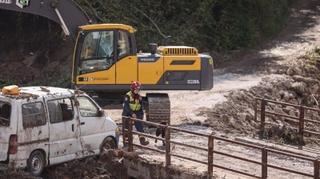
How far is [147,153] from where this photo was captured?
653 inches

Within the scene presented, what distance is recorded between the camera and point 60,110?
15250mm

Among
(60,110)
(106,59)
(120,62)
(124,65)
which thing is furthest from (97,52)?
(60,110)

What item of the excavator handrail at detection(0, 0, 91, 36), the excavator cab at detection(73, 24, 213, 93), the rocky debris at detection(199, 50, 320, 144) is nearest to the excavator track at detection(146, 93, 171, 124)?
the excavator cab at detection(73, 24, 213, 93)

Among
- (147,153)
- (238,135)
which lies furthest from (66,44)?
(147,153)

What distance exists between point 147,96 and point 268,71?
10.4 m

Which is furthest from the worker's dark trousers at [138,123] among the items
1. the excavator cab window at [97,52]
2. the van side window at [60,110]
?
the excavator cab window at [97,52]

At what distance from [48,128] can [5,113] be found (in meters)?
1.00

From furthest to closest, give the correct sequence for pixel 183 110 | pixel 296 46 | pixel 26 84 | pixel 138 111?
pixel 296 46 → pixel 26 84 → pixel 183 110 → pixel 138 111

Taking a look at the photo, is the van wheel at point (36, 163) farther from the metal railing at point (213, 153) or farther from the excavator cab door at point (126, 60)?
the excavator cab door at point (126, 60)

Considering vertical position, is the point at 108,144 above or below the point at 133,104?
below

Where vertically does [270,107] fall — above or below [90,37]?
below

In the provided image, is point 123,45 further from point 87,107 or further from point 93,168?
point 93,168

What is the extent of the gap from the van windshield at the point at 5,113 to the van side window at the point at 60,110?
94 centimetres

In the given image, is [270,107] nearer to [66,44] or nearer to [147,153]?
[147,153]
